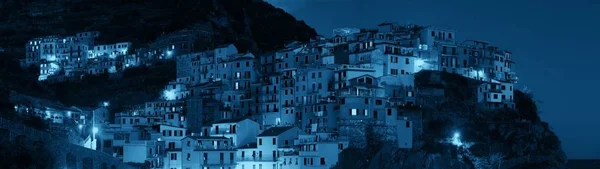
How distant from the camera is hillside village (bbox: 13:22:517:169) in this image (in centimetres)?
6912

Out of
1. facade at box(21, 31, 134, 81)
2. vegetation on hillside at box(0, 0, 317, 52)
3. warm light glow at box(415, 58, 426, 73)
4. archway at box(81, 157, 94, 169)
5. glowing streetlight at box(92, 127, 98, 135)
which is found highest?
vegetation on hillside at box(0, 0, 317, 52)

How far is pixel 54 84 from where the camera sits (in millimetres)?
101125

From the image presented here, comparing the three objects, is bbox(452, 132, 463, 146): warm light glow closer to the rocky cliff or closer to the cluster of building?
the rocky cliff

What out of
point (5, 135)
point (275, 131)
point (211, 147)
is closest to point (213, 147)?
point (211, 147)

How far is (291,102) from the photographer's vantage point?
7781 centimetres

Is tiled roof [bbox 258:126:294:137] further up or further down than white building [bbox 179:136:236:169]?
further up

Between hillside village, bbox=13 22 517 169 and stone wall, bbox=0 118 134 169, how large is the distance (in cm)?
169

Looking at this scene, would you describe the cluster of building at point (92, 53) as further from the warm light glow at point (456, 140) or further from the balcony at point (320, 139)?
the warm light glow at point (456, 140)

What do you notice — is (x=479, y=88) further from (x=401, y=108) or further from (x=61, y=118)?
(x=61, y=118)

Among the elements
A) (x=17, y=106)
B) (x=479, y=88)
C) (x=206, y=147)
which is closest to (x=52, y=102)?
(x=17, y=106)

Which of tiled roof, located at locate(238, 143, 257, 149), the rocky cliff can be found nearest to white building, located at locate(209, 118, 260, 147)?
tiled roof, located at locate(238, 143, 257, 149)

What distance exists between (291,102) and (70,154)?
702 inches

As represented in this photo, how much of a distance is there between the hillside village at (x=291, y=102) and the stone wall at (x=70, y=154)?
1.69 metres

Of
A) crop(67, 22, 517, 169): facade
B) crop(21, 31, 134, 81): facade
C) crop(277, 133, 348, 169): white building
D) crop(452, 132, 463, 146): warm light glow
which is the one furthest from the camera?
crop(21, 31, 134, 81): facade
